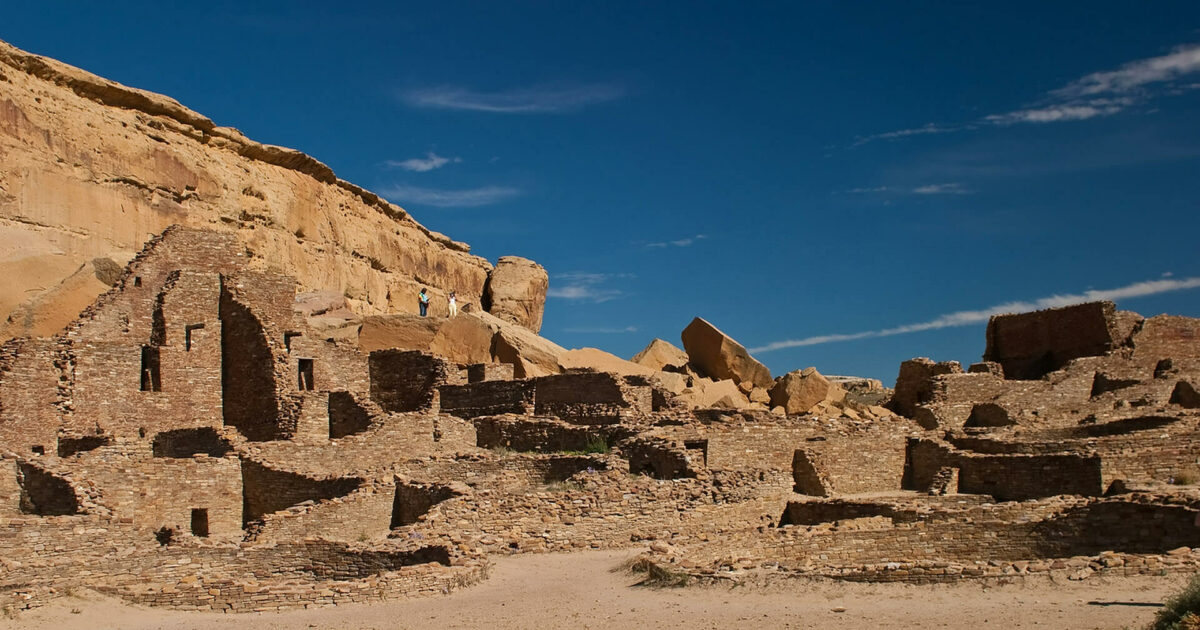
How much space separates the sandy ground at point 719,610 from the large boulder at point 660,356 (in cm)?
1945

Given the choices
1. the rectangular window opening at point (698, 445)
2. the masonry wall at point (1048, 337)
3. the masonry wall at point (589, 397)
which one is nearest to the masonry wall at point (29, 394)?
the masonry wall at point (589, 397)

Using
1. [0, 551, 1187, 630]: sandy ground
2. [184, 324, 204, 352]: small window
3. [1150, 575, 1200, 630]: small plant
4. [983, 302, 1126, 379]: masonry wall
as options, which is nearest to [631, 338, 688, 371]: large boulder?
[983, 302, 1126, 379]: masonry wall

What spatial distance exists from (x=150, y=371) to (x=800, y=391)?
1485 centimetres

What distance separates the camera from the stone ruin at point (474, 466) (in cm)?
1484

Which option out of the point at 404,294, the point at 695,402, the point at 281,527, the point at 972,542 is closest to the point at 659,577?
the point at 972,542

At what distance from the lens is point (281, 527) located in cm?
1673

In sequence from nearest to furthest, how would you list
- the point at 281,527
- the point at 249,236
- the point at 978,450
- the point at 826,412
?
the point at 281,527 < the point at 978,450 < the point at 826,412 < the point at 249,236

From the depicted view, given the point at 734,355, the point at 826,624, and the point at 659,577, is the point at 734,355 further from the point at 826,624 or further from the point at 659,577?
the point at 826,624

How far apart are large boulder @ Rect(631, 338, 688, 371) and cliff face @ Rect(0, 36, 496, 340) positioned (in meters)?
11.3

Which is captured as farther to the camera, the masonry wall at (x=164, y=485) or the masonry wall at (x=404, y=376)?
the masonry wall at (x=404, y=376)

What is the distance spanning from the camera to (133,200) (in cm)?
3188

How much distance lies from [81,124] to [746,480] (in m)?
20.8

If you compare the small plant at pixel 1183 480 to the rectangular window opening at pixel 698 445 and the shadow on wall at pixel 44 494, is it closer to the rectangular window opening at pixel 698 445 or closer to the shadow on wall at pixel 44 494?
the rectangular window opening at pixel 698 445

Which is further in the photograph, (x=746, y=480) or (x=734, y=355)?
(x=734, y=355)
